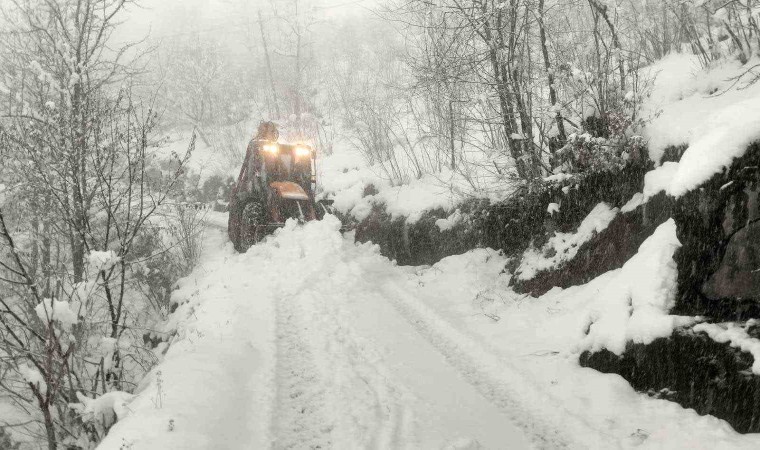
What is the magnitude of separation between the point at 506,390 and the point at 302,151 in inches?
393

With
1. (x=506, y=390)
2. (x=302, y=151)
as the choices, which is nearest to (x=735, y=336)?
(x=506, y=390)

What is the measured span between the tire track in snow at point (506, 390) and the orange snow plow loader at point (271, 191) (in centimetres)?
618

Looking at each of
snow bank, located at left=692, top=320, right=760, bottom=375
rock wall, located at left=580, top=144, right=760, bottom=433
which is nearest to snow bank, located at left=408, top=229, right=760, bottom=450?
rock wall, located at left=580, top=144, right=760, bottom=433

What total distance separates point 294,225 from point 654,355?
9.21m

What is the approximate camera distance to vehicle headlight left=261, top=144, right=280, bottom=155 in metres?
13.2

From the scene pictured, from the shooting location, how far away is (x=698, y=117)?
606 centimetres

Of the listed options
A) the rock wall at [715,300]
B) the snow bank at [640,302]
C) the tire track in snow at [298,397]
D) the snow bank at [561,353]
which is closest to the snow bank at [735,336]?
the rock wall at [715,300]

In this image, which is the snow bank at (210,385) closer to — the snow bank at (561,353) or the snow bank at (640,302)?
the snow bank at (561,353)

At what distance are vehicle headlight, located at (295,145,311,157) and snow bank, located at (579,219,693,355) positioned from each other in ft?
31.5

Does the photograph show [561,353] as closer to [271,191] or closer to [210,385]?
[210,385]

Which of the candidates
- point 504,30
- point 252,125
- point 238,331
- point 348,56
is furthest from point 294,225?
point 348,56

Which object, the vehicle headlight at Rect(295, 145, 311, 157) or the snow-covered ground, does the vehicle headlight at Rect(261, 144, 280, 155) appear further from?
the snow-covered ground

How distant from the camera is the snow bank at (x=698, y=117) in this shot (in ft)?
14.1

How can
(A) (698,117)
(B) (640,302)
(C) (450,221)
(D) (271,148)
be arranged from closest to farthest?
(B) (640,302)
(A) (698,117)
(C) (450,221)
(D) (271,148)
